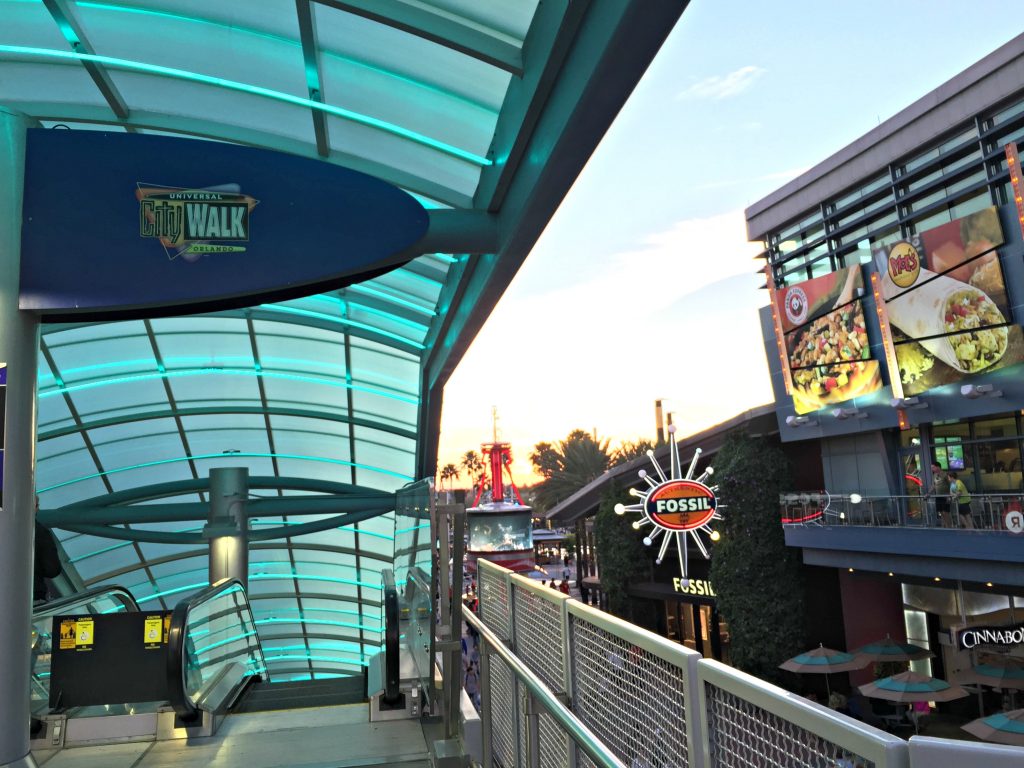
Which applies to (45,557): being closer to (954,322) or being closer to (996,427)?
(954,322)

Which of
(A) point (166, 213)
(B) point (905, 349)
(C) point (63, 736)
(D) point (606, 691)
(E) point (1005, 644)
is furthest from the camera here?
(B) point (905, 349)

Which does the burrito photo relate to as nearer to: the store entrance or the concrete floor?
the store entrance

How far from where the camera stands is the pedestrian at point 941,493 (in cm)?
2083

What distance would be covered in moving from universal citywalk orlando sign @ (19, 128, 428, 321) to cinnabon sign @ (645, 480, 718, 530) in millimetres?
20016

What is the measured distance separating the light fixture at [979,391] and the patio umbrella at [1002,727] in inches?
394

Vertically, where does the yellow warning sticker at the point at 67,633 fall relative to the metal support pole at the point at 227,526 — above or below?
below

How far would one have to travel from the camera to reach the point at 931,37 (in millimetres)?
27734

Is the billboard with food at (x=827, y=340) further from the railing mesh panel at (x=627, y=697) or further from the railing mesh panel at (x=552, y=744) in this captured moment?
the railing mesh panel at (x=627, y=697)

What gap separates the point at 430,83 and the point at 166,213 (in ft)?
8.41

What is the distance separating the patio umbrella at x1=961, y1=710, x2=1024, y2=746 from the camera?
13.7m

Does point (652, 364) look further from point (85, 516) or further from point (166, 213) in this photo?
point (166, 213)

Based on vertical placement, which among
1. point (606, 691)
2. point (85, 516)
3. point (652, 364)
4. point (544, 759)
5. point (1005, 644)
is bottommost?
point (1005, 644)

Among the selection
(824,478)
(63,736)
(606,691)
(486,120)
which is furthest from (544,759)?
(824,478)

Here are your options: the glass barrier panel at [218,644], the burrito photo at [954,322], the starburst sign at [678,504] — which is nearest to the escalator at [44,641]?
the glass barrier panel at [218,644]
